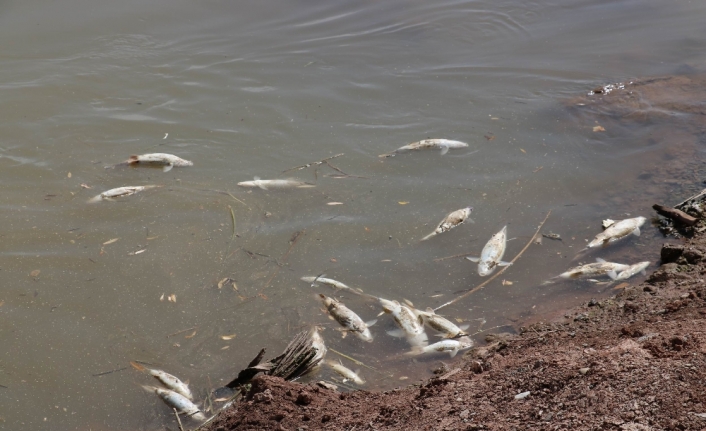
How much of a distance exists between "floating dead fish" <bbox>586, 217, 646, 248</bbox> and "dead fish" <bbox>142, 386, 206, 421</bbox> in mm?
4320

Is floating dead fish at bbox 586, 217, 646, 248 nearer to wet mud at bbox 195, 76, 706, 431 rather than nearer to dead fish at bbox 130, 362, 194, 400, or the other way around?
wet mud at bbox 195, 76, 706, 431

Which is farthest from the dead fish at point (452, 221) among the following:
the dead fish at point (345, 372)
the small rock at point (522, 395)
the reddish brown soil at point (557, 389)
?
the small rock at point (522, 395)

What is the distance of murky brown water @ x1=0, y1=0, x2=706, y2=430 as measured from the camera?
5.44 m

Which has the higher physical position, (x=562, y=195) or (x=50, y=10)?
(x=50, y=10)

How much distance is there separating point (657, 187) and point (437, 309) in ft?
11.8

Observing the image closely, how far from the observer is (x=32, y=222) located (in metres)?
6.58

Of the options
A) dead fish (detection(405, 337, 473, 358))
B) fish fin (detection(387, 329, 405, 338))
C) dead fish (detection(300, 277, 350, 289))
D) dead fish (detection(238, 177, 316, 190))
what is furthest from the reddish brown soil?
dead fish (detection(238, 177, 316, 190))

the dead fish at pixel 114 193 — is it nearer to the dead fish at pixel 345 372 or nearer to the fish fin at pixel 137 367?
the fish fin at pixel 137 367

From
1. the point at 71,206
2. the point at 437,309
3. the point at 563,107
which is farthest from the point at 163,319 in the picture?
the point at 563,107

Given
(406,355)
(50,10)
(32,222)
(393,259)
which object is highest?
(50,10)

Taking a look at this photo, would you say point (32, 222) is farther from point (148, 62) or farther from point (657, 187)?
point (657, 187)

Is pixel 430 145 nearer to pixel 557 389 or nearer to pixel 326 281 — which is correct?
pixel 326 281

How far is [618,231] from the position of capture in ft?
21.0

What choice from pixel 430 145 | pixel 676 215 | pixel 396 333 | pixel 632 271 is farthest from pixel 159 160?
pixel 676 215
